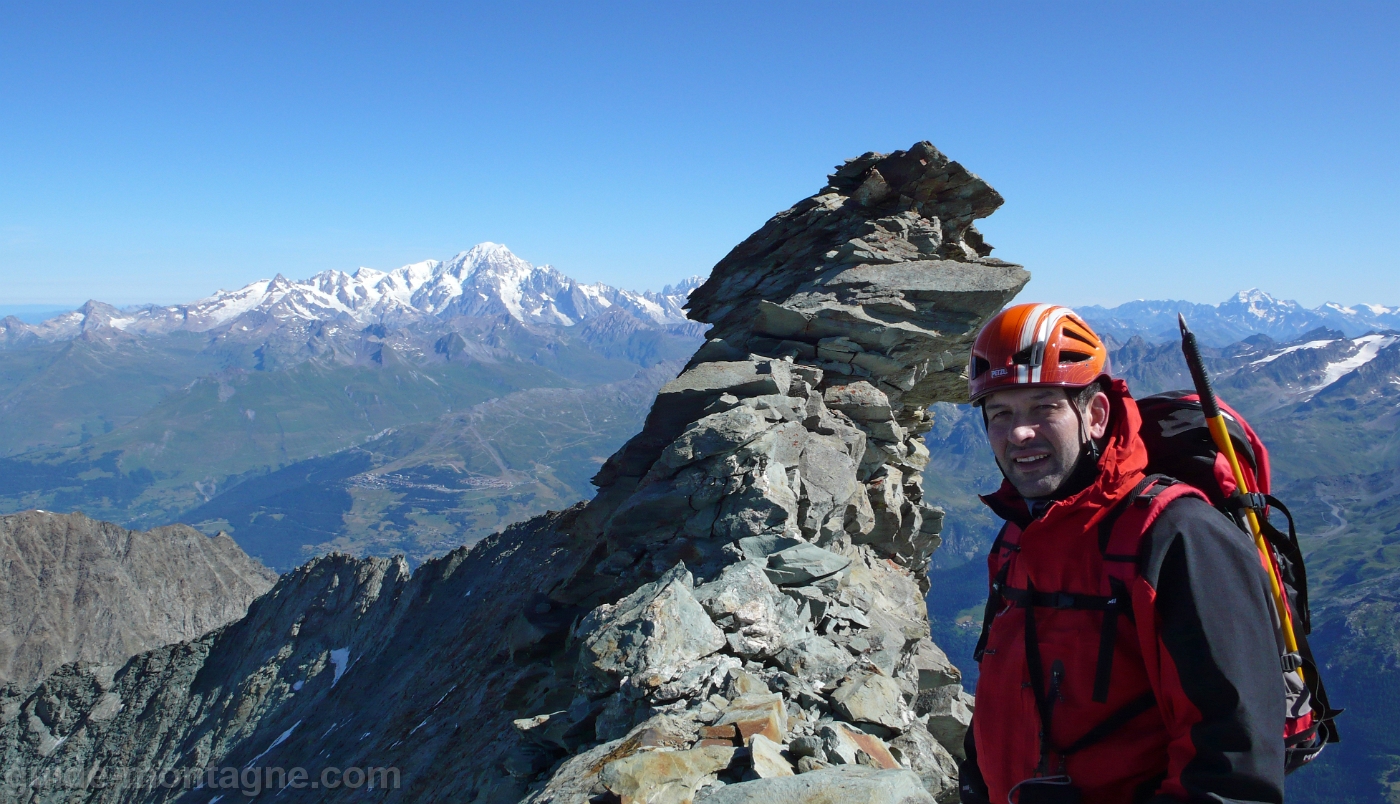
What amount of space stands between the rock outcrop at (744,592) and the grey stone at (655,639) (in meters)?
0.05

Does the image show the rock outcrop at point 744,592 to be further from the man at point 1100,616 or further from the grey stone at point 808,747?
the man at point 1100,616

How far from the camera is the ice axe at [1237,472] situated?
18.0 ft

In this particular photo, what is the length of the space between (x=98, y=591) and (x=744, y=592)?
448 feet

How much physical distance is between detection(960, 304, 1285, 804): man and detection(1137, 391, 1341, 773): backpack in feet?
1.81

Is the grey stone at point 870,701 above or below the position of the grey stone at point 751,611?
below

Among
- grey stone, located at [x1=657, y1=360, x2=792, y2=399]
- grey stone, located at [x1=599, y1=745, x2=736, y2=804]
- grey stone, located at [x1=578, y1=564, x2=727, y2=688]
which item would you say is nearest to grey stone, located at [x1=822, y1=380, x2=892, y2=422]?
grey stone, located at [x1=657, y1=360, x2=792, y2=399]

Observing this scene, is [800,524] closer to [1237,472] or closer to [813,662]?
[813,662]

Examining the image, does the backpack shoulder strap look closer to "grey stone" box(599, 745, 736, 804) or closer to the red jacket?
the red jacket

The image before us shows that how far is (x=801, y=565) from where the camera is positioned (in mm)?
16906

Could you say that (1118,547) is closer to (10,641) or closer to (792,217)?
(792,217)

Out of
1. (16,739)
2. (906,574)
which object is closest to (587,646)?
(906,574)

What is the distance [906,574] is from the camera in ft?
91.9

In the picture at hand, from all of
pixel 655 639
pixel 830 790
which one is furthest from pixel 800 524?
pixel 830 790

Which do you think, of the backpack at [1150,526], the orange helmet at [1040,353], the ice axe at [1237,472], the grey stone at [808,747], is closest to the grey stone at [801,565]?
the grey stone at [808,747]
